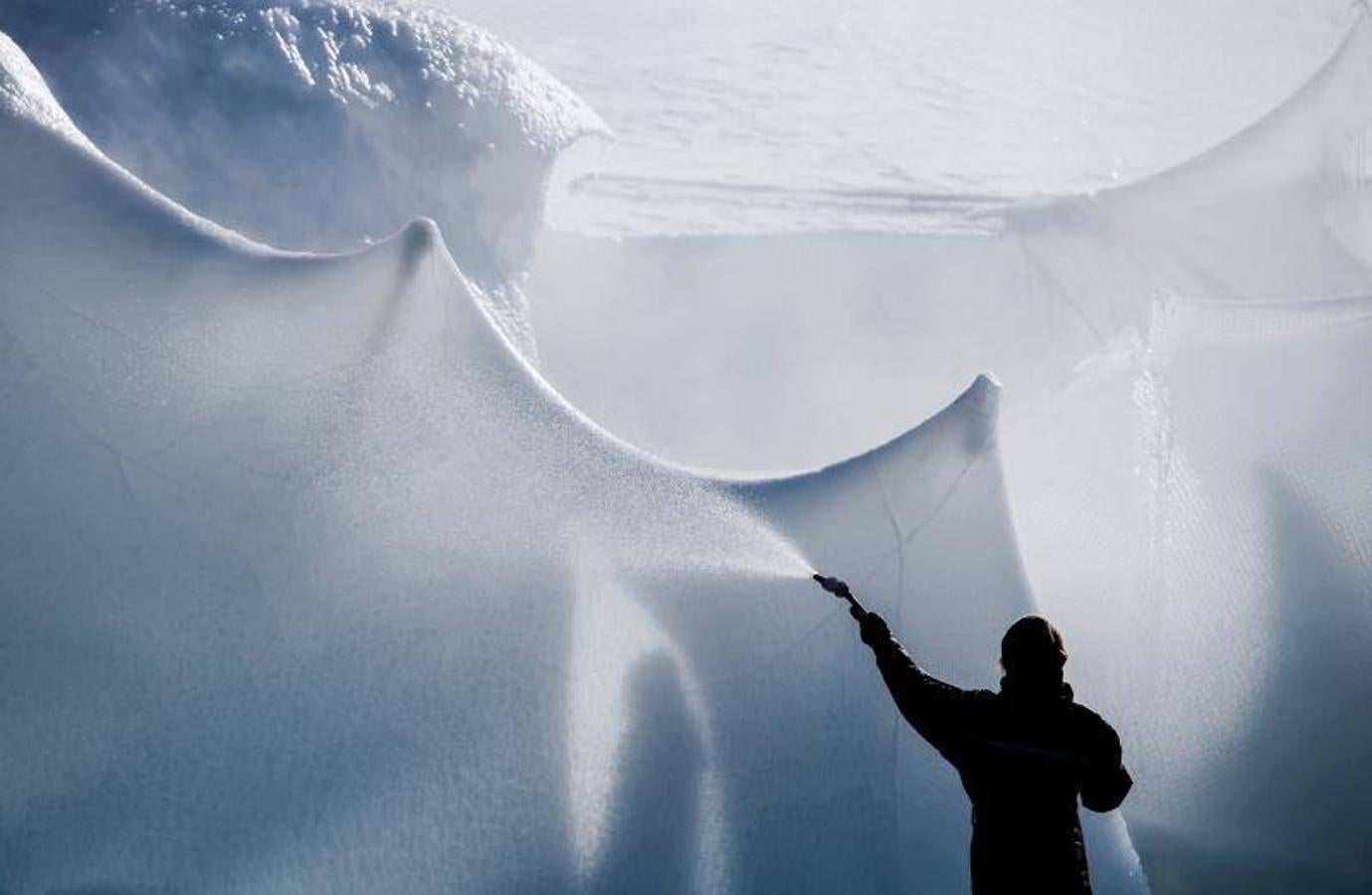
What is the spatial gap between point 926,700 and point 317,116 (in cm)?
531

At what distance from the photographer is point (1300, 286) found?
26.5 ft

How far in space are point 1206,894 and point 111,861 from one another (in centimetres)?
323

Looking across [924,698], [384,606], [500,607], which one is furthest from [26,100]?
[924,698]

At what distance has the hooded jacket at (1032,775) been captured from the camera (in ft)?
7.08

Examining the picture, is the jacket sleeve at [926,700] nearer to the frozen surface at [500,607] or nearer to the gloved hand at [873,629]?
the gloved hand at [873,629]

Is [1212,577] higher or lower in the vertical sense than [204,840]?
higher

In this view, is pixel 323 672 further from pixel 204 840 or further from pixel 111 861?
pixel 111 861

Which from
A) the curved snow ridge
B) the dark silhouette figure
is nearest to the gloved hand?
the dark silhouette figure

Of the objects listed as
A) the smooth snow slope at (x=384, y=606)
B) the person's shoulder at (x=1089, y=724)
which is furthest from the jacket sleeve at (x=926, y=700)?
the smooth snow slope at (x=384, y=606)

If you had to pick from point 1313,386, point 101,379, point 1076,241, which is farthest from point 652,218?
point 101,379

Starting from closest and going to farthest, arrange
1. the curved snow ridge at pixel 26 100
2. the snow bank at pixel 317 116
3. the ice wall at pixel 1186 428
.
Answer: the curved snow ridge at pixel 26 100 < the ice wall at pixel 1186 428 < the snow bank at pixel 317 116

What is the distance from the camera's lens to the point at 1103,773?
2.18m

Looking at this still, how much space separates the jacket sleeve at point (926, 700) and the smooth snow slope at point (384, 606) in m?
1.08

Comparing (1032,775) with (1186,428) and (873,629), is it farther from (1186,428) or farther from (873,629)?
(1186,428)
